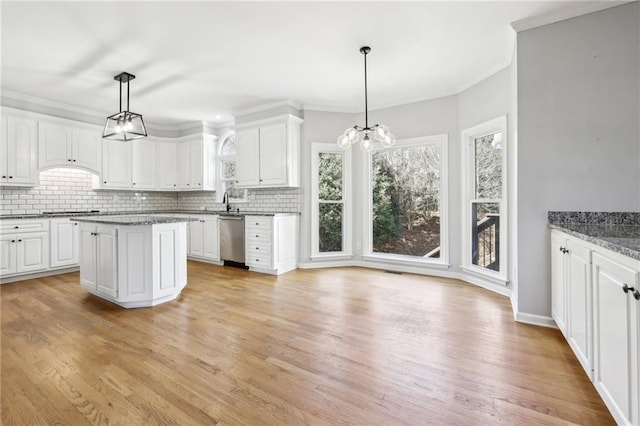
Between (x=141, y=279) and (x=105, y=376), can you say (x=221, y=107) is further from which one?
(x=105, y=376)

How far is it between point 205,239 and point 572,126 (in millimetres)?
5248

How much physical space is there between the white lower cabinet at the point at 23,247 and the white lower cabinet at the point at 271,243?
2851 mm

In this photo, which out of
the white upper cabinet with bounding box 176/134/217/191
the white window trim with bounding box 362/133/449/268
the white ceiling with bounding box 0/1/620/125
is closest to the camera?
the white ceiling with bounding box 0/1/620/125

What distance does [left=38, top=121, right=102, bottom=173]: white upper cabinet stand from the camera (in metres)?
4.51

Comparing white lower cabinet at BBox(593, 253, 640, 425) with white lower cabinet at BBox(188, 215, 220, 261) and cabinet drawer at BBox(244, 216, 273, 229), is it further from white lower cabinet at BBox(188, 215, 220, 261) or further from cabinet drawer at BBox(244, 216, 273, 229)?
white lower cabinet at BBox(188, 215, 220, 261)

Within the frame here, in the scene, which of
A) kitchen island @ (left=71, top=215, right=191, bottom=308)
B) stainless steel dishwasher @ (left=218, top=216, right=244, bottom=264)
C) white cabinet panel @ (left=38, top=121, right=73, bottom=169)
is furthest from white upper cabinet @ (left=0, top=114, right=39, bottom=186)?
stainless steel dishwasher @ (left=218, top=216, right=244, bottom=264)

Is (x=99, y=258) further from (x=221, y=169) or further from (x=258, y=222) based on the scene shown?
(x=221, y=169)

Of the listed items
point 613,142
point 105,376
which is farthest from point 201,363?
point 613,142

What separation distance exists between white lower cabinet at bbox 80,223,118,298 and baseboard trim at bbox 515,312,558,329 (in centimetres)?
392

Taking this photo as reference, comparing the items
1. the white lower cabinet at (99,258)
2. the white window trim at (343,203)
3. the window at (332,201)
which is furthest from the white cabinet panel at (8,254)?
the window at (332,201)

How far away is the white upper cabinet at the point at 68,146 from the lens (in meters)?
4.51

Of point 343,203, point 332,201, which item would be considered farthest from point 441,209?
point 332,201

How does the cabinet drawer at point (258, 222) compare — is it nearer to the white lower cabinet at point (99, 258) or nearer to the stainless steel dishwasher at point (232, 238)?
the stainless steel dishwasher at point (232, 238)

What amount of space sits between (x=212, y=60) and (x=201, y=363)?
10.2 ft
